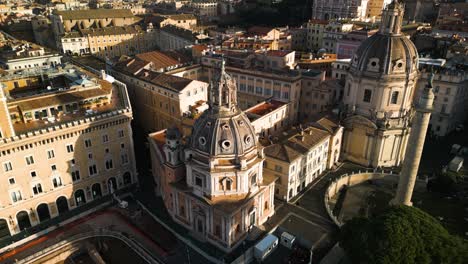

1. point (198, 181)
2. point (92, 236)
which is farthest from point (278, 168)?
point (92, 236)

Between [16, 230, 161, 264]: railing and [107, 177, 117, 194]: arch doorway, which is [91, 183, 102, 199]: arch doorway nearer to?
[107, 177, 117, 194]: arch doorway

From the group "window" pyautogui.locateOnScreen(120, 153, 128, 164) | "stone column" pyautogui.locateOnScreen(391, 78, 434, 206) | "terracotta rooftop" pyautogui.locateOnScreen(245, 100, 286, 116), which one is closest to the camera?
"stone column" pyautogui.locateOnScreen(391, 78, 434, 206)

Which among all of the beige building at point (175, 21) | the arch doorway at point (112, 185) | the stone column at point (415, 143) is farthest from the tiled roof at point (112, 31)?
the stone column at point (415, 143)

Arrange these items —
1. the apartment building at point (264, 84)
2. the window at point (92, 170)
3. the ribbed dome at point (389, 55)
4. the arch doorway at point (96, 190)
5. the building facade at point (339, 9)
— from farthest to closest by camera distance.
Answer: the building facade at point (339, 9) → the apartment building at point (264, 84) → the ribbed dome at point (389, 55) → the arch doorway at point (96, 190) → the window at point (92, 170)

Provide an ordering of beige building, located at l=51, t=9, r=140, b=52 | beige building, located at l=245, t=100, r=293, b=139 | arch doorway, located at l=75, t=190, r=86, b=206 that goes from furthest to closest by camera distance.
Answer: beige building, located at l=51, t=9, r=140, b=52
beige building, located at l=245, t=100, r=293, b=139
arch doorway, located at l=75, t=190, r=86, b=206

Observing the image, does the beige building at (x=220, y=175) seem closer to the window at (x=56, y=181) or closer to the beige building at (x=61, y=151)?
the beige building at (x=61, y=151)

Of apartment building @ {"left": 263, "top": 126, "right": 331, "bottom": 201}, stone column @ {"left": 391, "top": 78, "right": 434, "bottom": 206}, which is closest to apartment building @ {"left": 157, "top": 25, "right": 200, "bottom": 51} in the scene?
apartment building @ {"left": 263, "top": 126, "right": 331, "bottom": 201}

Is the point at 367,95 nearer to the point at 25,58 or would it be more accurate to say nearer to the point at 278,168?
the point at 278,168
